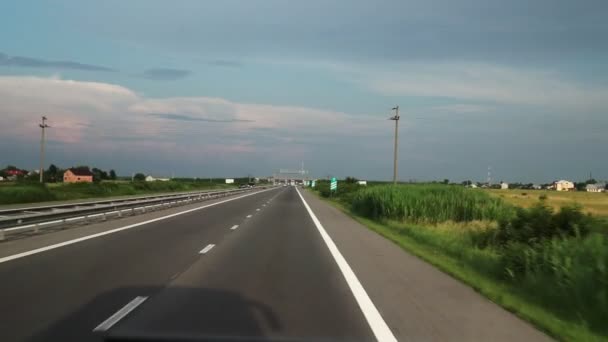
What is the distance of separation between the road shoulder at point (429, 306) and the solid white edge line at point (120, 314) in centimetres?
342

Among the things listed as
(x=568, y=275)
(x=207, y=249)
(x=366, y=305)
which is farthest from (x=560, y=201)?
(x=366, y=305)

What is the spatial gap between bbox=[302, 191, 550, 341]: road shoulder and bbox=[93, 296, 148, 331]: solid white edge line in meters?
3.42

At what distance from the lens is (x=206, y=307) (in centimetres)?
923

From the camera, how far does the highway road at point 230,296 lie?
25.4 ft

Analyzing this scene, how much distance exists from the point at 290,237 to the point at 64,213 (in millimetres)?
8798

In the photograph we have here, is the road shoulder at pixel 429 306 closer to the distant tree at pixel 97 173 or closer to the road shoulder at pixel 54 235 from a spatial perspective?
the road shoulder at pixel 54 235

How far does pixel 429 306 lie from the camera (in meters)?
9.68

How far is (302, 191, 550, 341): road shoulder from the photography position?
26.0 feet

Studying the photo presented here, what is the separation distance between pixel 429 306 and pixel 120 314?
4.42 metres

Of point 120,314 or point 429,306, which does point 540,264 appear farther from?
point 120,314

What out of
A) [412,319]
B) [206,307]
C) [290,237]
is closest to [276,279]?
[206,307]

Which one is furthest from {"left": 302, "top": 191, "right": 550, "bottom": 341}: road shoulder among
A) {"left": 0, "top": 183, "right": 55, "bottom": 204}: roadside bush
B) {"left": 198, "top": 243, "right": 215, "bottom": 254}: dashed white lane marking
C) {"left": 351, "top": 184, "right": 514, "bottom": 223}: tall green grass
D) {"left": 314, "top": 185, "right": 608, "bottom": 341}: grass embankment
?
{"left": 0, "top": 183, "right": 55, "bottom": 204}: roadside bush

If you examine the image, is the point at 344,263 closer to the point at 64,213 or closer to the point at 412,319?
the point at 412,319

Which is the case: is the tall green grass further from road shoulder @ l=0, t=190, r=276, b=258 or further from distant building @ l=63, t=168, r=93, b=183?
distant building @ l=63, t=168, r=93, b=183
